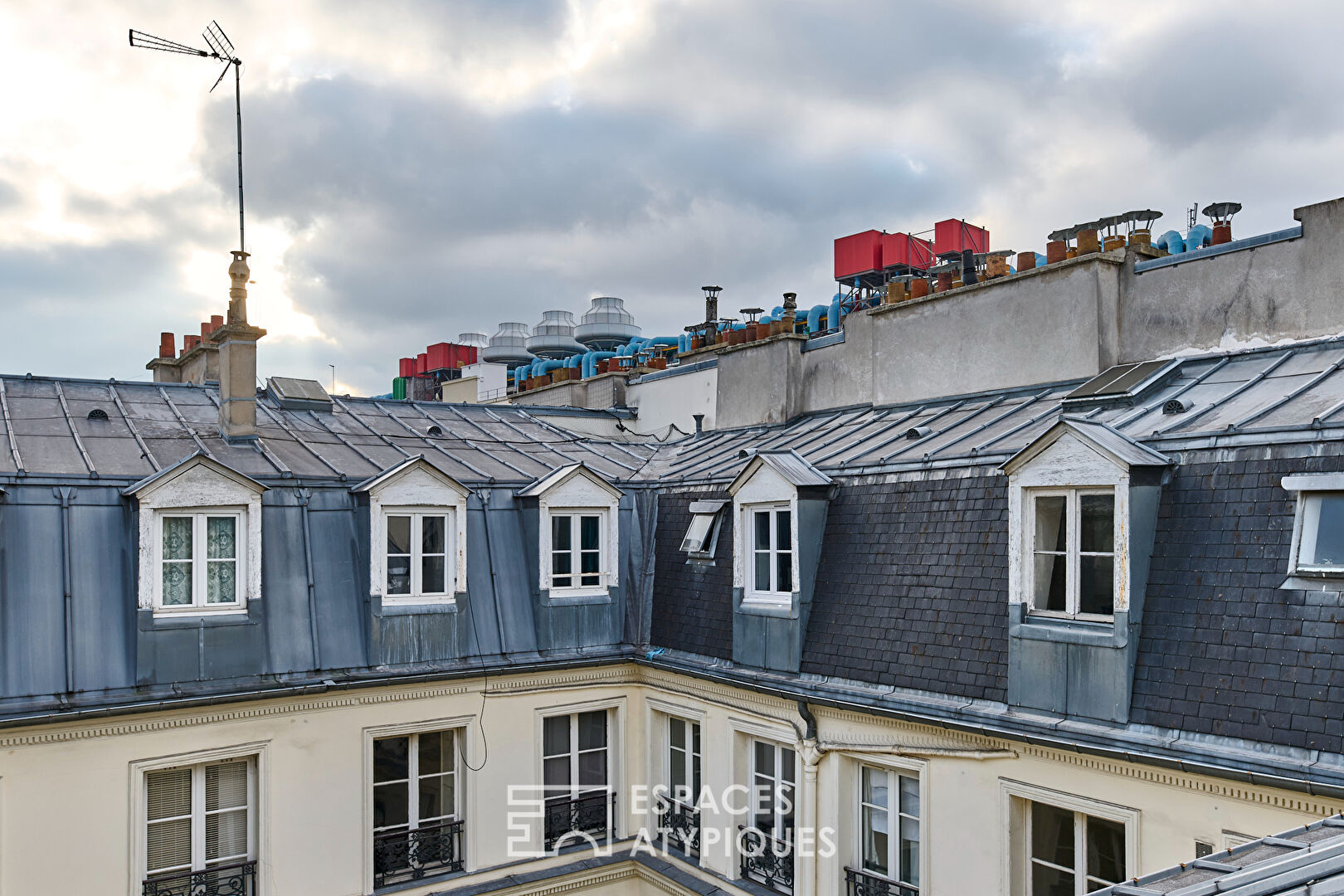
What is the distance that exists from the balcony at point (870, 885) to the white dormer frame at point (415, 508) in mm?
6168

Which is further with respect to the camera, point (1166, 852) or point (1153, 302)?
point (1153, 302)

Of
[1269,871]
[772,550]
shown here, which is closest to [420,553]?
[772,550]

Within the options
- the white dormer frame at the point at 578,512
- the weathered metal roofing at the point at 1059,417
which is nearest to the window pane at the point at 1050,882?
the weathered metal roofing at the point at 1059,417

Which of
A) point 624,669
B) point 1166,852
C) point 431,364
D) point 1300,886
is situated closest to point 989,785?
point 1166,852

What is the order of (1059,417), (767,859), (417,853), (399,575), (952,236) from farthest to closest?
(952,236) < (399,575) < (417,853) < (767,859) < (1059,417)

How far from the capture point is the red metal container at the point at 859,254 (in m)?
24.3

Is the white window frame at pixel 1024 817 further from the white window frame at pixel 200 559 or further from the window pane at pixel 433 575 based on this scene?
the white window frame at pixel 200 559

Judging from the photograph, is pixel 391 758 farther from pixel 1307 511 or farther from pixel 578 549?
pixel 1307 511

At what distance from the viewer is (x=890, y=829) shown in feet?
37.0

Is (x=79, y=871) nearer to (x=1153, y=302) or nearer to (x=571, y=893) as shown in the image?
(x=571, y=893)

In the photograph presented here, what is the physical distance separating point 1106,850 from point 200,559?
10364mm

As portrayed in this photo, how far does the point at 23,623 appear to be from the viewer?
10898 millimetres

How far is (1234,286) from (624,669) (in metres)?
9.62

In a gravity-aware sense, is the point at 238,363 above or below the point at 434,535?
above
